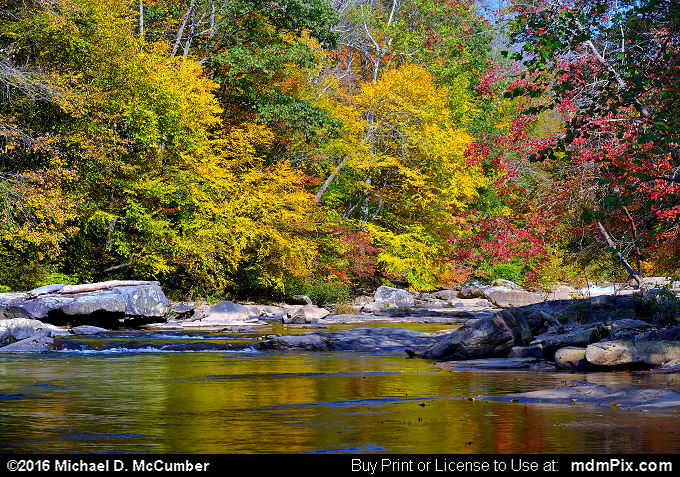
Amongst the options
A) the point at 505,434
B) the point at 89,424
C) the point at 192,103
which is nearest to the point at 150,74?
the point at 192,103

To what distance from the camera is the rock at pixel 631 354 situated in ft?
35.6

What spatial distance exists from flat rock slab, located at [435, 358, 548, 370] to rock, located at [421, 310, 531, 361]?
403mm

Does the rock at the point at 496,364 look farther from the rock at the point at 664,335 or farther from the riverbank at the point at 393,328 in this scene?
the rock at the point at 664,335

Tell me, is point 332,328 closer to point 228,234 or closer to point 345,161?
point 228,234

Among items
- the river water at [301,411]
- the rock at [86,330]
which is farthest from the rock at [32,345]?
the rock at [86,330]

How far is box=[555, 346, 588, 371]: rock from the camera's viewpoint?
11.3 meters

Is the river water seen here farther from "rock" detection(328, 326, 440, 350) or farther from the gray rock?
the gray rock

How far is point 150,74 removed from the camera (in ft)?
90.8

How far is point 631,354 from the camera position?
10852 millimetres

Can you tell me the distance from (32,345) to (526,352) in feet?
32.5

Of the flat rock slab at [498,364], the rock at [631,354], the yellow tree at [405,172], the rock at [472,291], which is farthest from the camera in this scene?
the rock at [472,291]

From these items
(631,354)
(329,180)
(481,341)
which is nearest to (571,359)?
(631,354)

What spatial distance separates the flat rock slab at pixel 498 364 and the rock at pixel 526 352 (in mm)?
339
